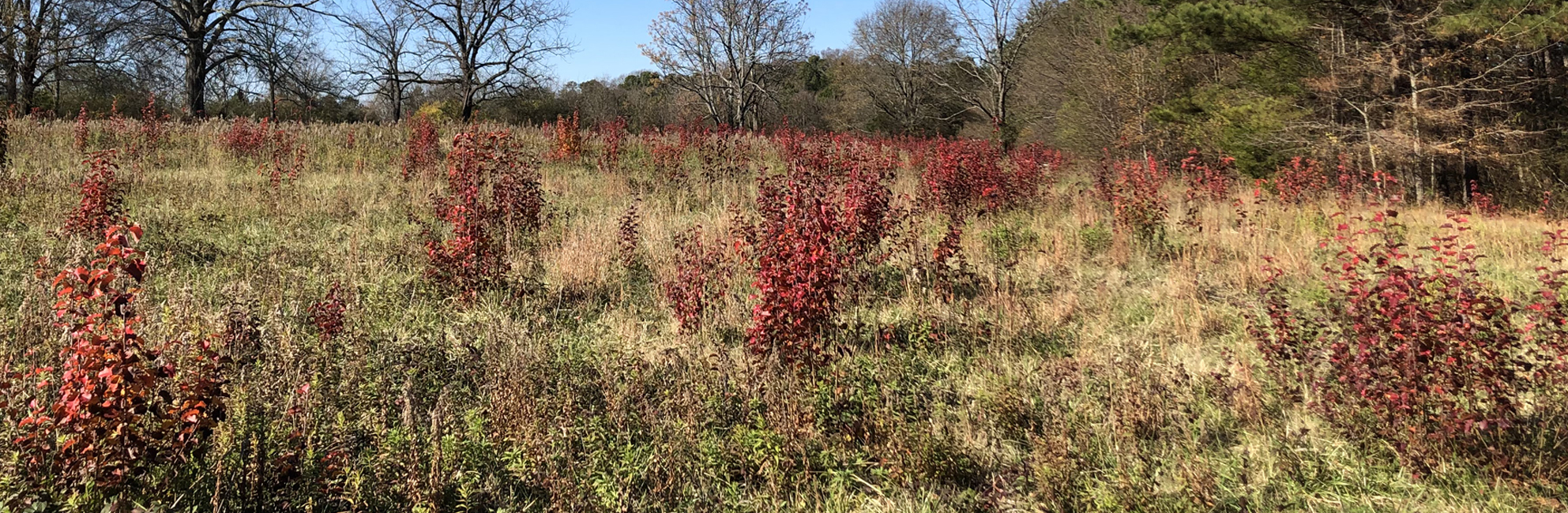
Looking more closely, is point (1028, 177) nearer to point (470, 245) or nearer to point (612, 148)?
point (612, 148)

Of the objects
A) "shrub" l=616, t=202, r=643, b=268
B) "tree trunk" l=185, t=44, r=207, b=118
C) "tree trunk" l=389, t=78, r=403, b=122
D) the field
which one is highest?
"tree trunk" l=389, t=78, r=403, b=122

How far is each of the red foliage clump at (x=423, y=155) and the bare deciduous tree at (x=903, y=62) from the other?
23.6 meters

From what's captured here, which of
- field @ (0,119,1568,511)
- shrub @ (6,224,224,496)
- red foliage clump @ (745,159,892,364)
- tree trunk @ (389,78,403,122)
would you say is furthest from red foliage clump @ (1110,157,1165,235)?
tree trunk @ (389,78,403,122)

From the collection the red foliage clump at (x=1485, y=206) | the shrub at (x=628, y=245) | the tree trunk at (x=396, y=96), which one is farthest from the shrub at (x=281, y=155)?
the tree trunk at (x=396, y=96)

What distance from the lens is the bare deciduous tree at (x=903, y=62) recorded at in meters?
33.0

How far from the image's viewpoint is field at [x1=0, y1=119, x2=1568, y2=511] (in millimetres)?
2613

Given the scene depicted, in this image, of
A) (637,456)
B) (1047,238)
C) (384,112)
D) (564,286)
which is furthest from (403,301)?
(384,112)

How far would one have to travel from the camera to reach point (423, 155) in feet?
35.1

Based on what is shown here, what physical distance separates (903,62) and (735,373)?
1299 inches

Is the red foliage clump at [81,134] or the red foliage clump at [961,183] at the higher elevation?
the red foliage clump at [81,134]

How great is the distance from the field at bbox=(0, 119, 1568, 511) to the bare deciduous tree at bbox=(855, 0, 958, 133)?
90.7ft

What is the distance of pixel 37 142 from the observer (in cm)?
1054

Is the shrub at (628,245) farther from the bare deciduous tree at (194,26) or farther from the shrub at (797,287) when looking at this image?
the bare deciduous tree at (194,26)

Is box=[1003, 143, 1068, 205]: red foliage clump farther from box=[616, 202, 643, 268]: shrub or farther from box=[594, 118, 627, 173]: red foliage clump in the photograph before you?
box=[594, 118, 627, 173]: red foliage clump
